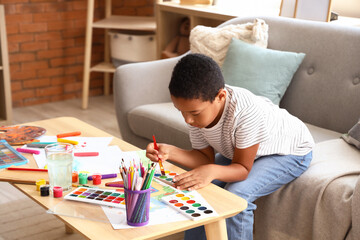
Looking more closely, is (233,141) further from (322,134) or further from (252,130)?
(322,134)

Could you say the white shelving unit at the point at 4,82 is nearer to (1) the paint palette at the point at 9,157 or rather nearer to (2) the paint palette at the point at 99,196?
(1) the paint palette at the point at 9,157

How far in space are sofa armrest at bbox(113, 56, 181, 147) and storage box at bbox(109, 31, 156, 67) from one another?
110 cm

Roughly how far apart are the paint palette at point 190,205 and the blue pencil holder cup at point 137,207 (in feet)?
0.35

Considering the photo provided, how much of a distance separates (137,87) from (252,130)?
1145 millimetres

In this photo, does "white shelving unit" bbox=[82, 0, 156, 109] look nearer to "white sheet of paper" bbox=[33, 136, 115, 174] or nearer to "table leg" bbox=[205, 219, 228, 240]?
"white sheet of paper" bbox=[33, 136, 115, 174]

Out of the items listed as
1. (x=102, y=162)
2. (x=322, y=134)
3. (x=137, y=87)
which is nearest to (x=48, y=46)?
(x=137, y=87)

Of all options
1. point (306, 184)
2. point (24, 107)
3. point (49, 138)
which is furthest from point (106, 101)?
point (306, 184)

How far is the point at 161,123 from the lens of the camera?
2363 mm

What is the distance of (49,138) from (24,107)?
2246 mm

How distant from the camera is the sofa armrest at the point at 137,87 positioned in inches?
101

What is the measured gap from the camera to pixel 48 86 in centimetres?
402

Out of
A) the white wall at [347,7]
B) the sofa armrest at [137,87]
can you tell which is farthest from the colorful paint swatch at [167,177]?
the white wall at [347,7]

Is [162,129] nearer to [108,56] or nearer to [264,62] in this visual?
[264,62]

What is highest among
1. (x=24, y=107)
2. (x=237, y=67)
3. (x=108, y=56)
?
(x=237, y=67)
